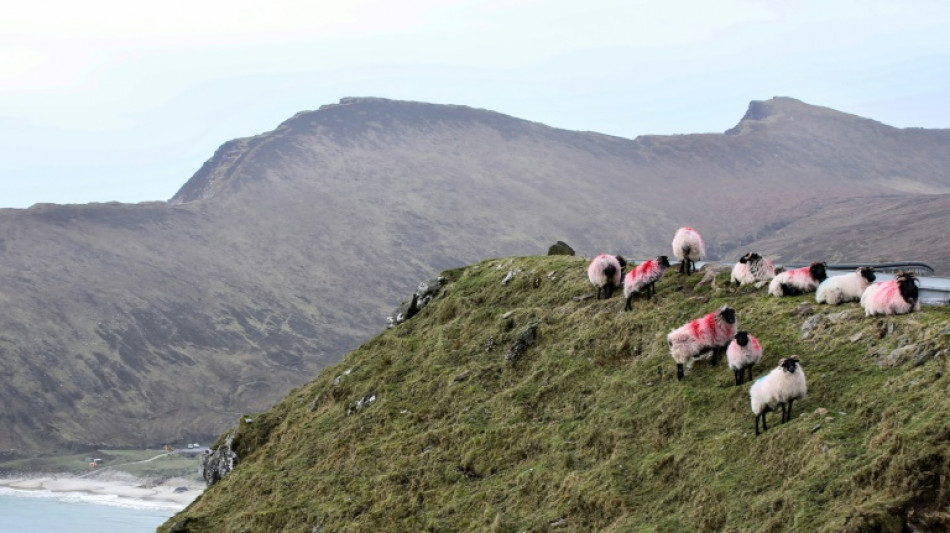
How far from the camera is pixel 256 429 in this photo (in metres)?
26.7

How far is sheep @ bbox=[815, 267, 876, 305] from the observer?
1794 cm

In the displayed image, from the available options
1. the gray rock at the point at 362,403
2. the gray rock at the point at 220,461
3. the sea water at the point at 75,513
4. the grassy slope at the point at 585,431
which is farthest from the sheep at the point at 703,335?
the sea water at the point at 75,513

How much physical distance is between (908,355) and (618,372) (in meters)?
5.83

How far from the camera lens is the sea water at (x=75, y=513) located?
342 ft

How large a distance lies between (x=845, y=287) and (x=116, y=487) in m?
129

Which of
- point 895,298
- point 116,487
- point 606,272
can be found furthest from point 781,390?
point 116,487

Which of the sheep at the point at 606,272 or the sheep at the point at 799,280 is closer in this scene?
the sheep at the point at 799,280

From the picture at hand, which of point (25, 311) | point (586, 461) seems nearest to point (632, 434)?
point (586, 461)

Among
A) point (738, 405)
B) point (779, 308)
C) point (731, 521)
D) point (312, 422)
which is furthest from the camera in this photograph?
point (312, 422)

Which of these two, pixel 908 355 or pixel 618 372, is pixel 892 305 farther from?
pixel 618 372

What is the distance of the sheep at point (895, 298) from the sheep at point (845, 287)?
3.24ft

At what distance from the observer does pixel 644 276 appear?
21.2 m

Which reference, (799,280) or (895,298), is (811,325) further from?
(799,280)

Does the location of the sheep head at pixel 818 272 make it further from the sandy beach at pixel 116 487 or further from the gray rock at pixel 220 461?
the sandy beach at pixel 116 487
